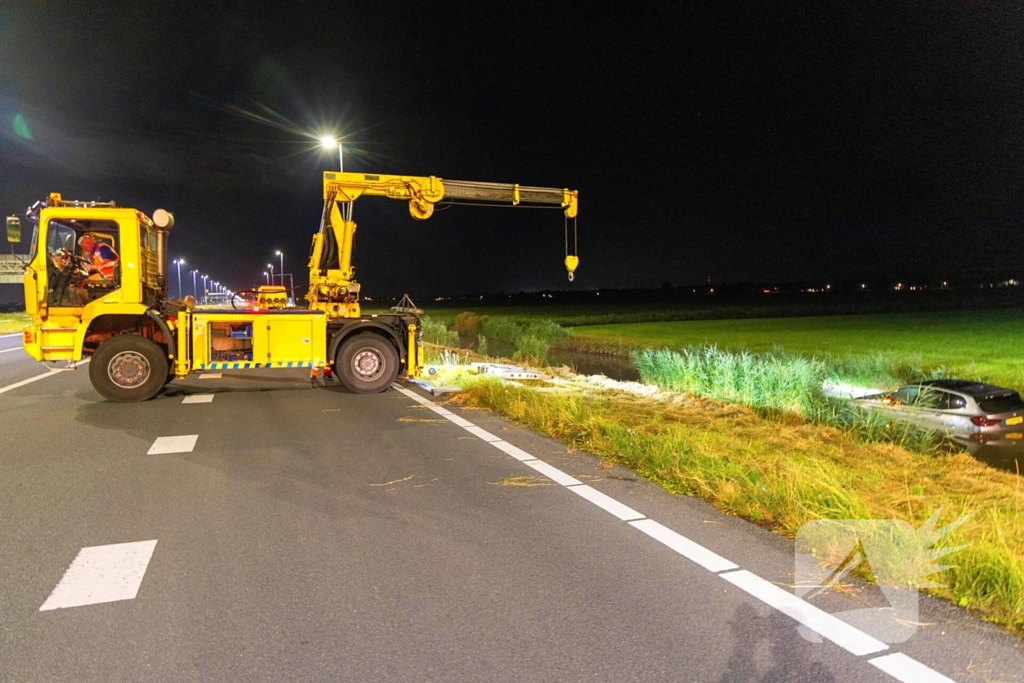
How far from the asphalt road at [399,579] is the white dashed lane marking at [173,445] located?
0.94ft

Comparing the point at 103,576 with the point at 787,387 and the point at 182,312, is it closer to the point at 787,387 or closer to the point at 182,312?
the point at 182,312

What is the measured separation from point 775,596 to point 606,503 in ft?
6.53

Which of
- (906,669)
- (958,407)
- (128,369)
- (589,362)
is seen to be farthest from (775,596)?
(589,362)

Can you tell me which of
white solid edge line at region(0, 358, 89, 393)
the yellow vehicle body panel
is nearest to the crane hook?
the yellow vehicle body panel

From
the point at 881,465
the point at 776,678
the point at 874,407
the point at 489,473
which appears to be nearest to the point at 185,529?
the point at 489,473

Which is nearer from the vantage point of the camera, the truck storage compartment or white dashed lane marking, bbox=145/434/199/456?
white dashed lane marking, bbox=145/434/199/456

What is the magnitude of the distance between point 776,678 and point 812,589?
44.2 inches

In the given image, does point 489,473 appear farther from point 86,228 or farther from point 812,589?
point 86,228

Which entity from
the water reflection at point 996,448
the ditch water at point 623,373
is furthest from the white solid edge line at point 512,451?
the water reflection at point 996,448

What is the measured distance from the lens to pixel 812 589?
4.02 metres

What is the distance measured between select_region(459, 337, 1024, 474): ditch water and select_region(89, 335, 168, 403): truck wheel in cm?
1101

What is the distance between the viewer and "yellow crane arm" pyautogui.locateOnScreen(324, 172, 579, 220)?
13.3 meters

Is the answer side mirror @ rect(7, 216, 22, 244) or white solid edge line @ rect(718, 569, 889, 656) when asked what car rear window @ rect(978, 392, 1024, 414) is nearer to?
white solid edge line @ rect(718, 569, 889, 656)

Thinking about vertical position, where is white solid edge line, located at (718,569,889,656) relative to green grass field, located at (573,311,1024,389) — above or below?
below
